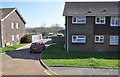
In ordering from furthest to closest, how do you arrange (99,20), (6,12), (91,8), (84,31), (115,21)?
(6,12), (91,8), (84,31), (99,20), (115,21)

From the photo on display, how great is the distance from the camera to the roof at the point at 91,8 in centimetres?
2711

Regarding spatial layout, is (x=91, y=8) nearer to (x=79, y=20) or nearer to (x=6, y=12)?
(x=79, y=20)

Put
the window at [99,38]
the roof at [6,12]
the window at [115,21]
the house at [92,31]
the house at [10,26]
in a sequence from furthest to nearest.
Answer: the roof at [6,12], the house at [10,26], the window at [99,38], the house at [92,31], the window at [115,21]

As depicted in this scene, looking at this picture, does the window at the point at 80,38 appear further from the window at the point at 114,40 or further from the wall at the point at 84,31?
the window at the point at 114,40

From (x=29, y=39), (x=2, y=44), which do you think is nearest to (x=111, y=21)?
(x=2, y=44)

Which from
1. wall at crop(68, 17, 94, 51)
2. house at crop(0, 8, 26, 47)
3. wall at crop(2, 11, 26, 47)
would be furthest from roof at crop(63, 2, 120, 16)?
wall at crop(2, 11, 26, 47)

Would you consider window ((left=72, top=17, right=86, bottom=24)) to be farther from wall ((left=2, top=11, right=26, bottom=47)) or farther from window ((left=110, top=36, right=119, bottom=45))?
wall ((left=2, top=11, right=26, bottom=47))

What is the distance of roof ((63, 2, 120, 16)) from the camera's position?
27.1 metres

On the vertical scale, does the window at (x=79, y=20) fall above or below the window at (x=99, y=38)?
above

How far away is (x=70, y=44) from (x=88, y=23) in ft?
11.3

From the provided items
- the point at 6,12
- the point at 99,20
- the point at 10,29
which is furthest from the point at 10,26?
the point at 99,20

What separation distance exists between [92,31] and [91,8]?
3205mm

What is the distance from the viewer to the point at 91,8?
28312 mm

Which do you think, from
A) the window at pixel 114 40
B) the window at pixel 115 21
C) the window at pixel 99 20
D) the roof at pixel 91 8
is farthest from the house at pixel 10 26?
the window at pixel 115 21
